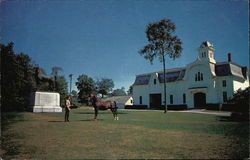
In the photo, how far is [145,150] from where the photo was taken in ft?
15.6

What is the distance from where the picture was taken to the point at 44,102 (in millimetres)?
15086

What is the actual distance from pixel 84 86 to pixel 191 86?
2808 cm

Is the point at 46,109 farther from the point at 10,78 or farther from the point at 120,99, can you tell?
the point at 10,78

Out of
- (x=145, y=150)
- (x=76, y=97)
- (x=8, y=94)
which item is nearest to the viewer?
(x=145, y=150)

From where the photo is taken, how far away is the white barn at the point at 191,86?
2606cm

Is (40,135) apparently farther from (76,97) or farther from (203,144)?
(203,144)

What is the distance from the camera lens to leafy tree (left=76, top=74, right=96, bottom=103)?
6955mm

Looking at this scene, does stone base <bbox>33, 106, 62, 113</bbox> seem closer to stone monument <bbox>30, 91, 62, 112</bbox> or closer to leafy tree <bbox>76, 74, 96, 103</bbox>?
stone monument <bbox>30, 91, 62, 112</bbox>

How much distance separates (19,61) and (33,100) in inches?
291

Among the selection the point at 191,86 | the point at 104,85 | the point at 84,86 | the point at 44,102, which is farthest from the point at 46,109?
the point at 191,86

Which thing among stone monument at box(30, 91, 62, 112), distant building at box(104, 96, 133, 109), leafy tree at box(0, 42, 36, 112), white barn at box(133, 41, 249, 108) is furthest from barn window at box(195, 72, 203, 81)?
leafy tree at box(0, 42, 36, 112)

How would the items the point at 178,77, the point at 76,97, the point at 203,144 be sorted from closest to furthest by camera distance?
the point at 203,144
the point at 76,97
the point at 178,77

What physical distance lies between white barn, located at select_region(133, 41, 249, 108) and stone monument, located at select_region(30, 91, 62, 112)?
49.3 feet

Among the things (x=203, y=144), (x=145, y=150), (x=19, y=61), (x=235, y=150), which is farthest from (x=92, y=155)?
(x=19, y=61)
